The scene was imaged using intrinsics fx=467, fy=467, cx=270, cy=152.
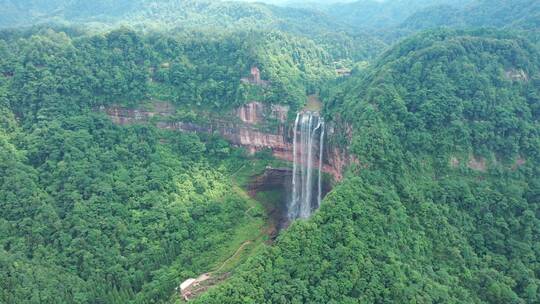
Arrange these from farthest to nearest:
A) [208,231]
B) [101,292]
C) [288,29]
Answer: [288,29]
[208,231]
[101,292]

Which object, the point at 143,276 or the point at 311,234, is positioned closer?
the point at 311,234

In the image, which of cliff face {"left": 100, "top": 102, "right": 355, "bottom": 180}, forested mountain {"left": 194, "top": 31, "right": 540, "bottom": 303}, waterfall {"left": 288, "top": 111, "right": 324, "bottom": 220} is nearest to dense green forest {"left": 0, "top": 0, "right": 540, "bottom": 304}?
forested mountain {"left": 194, "top": 31, "right": 540, "bottom": 303}

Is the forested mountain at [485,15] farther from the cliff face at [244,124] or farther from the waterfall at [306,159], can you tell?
the cliff face at [244,124]

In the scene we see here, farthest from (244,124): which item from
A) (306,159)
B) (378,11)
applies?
(378,11)

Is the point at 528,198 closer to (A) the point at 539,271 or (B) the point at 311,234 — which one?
(A) the point at 539,271

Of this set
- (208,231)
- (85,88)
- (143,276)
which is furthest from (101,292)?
(85,88)

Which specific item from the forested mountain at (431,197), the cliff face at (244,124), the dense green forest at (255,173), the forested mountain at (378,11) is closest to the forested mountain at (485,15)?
the dense green forest at (255,173)
